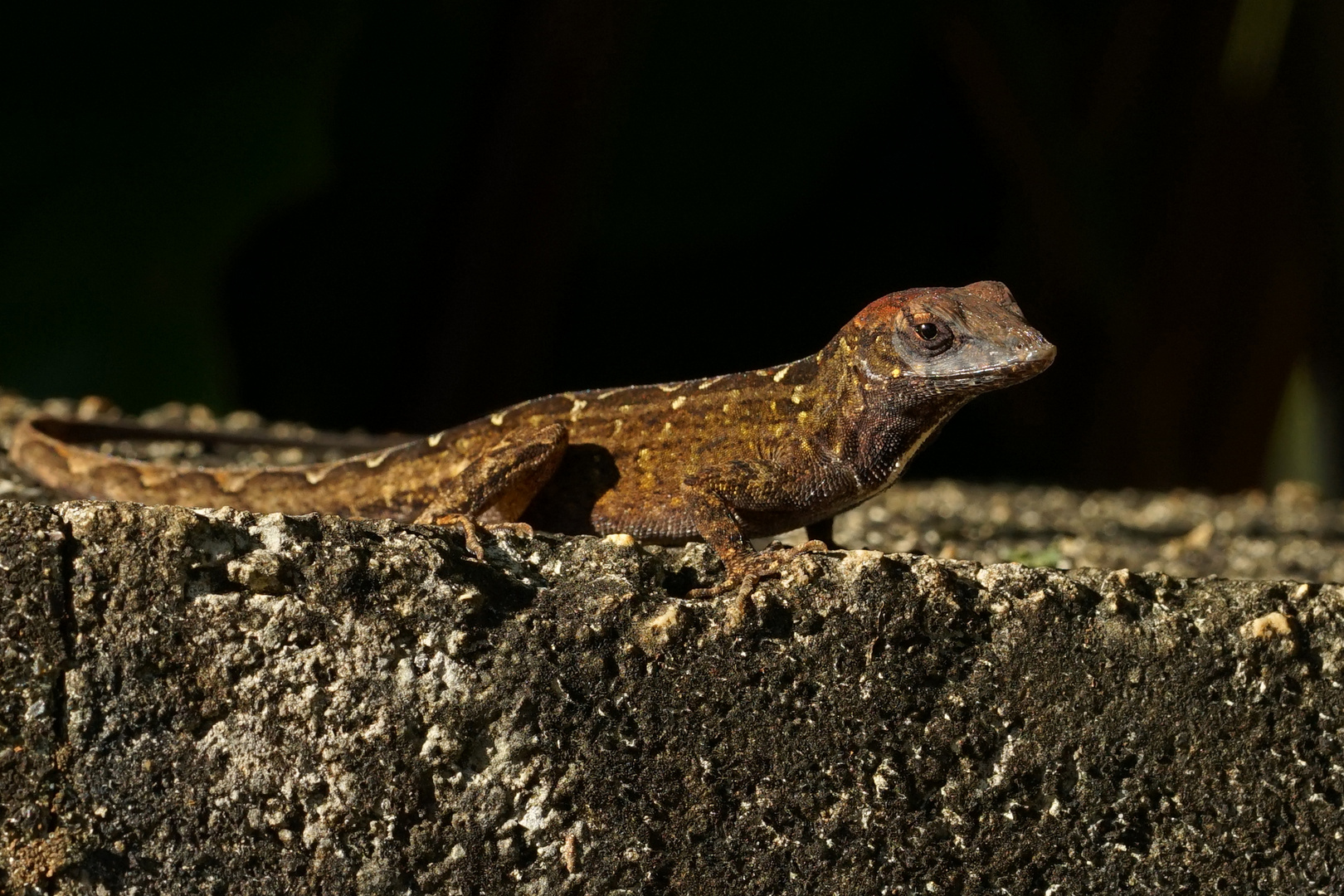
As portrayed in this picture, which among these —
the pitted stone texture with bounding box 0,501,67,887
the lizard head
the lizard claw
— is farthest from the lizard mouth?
the pitted stone texture with bounding box 0,501,67,887

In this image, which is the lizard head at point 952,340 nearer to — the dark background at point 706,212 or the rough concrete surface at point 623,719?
the rough concrete surface at point 623,719

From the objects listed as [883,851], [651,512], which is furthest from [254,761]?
[651,512]

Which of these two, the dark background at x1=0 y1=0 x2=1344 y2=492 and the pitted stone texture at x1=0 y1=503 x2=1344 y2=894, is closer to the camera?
the pitted stone texture at x1=0 y1=503 x2=1344 y2=894

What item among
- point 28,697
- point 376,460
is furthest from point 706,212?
point 28,697

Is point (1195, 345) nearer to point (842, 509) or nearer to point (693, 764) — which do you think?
point (842, 509)

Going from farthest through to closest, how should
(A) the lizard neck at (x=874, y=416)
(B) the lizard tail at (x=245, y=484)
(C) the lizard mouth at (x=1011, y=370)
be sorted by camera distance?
(B) the lizard tail at (x=245, y=484) → (A) the lizard neck at (x=874, y=416) → (C) the lizard mouth at (x=1011, y=370)

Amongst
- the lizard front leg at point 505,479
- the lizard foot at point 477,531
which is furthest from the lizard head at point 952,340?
the lizard foot at point 477,531

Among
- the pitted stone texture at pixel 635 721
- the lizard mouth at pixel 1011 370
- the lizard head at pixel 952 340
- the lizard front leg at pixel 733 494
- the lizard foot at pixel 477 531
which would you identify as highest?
the lizard head at pixel 952 340

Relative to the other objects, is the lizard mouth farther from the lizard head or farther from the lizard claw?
the lizard claw
